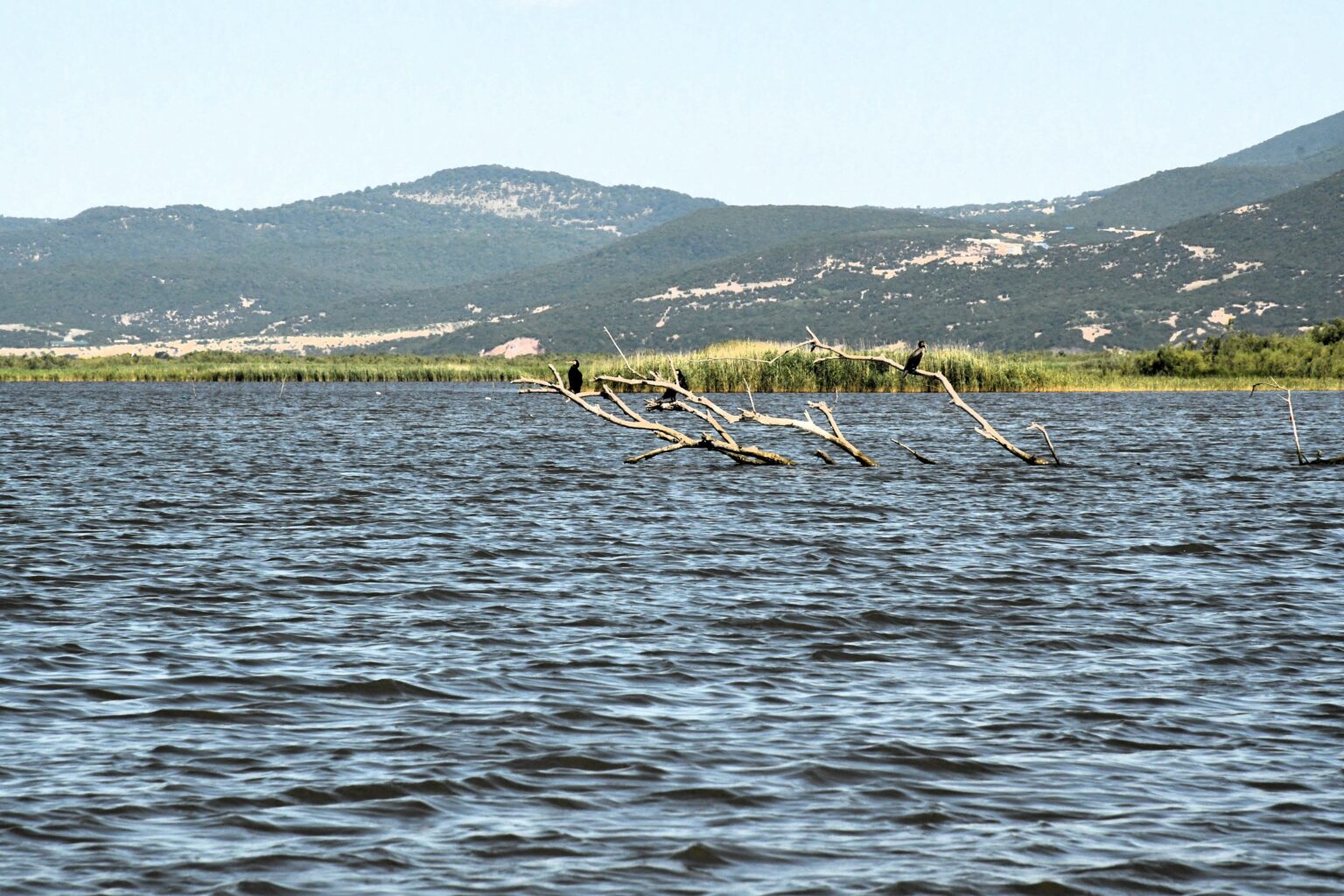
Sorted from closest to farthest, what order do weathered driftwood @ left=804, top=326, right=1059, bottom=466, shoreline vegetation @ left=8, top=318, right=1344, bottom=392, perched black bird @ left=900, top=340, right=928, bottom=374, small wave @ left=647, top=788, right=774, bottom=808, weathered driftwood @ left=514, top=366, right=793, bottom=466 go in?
small wave @ left=647, top=788, right=774, bottom=808, weathered driftwood @ left=804, top=326, right=1059, bottom=466, perched black bird @ left=900, top=340, right=928, bottom=374, weathered driftwood @ left=514, top=366, right=793, bottom=466, shoreline vegetation @ left=8, top=318, right=1344, bottom=392

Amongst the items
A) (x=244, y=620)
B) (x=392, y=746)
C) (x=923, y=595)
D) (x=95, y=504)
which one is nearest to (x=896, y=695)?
(x=392, y=746)

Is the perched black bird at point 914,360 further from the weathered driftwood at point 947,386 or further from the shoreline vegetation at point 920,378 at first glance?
the shoreline vegetation at point 920,378

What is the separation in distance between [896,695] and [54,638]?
24.2 ft

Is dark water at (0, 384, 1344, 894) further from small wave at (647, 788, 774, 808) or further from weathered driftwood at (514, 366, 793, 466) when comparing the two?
weathered driftwood at (514, 366, 793, 466)

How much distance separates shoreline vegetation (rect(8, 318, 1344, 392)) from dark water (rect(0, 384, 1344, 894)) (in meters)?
33.1

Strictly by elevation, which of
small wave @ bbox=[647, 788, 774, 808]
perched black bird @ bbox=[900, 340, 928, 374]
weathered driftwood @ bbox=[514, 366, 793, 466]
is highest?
perched black bird @ bbox=[900, 340, 928, 374]

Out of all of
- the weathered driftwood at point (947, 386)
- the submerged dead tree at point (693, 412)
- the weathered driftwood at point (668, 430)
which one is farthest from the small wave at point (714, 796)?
the weathered driftwood at point (668, 430)

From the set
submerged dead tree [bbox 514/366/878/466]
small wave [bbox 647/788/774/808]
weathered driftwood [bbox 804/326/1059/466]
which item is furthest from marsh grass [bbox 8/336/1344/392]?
small wave [bbox 647/788/774/808]

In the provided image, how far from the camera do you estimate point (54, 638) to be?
14562 mm

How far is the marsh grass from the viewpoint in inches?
2913

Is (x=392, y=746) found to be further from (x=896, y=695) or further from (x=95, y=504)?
(x=95, y=504)

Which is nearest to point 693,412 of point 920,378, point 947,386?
point 947,386

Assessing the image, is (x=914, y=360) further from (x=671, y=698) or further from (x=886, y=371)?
(x=886, y=371)

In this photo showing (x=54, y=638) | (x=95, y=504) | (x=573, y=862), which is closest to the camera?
(x=573, y=862)
